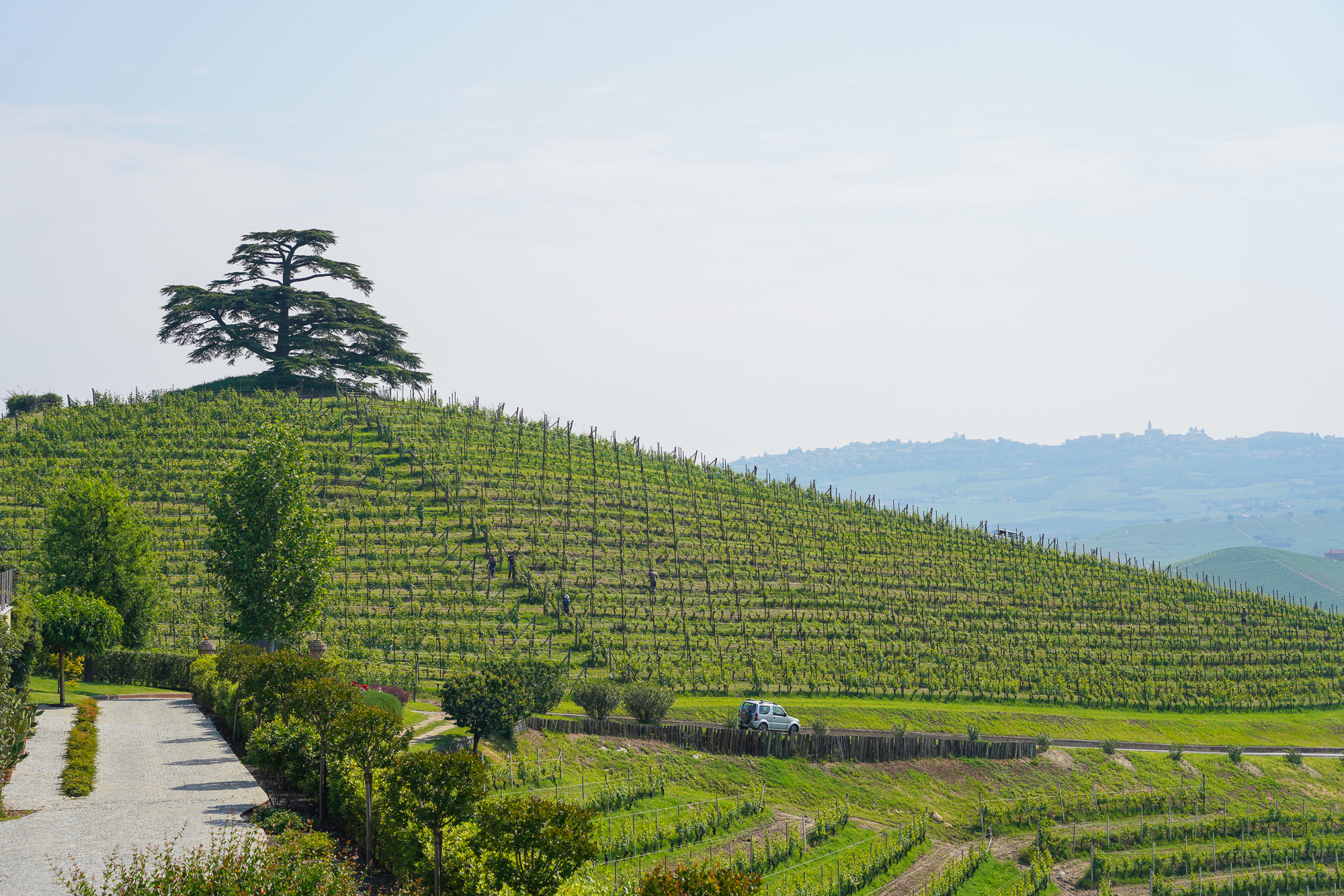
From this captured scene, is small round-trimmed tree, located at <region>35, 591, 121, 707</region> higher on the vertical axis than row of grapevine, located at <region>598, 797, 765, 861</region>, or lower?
higher

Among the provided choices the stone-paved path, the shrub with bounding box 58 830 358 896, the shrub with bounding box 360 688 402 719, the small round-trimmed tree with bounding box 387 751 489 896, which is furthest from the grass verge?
the small round-trimmed tree with bounding box 387 751 489 896

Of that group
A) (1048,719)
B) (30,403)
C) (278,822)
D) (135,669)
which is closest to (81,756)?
(278,822)

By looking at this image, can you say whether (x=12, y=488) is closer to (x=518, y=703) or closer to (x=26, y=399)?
(x=26, y=399)

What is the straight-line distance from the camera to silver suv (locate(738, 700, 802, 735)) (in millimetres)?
43656

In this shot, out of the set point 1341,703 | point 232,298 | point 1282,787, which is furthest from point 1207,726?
point 232,298

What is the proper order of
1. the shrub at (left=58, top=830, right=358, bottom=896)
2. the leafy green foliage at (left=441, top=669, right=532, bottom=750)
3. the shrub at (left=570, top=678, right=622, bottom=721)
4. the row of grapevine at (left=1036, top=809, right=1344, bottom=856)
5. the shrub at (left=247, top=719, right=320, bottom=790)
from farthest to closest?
the shrub at (left=570, top=678, right=622, bottom=721)
the row of grapevine at (left=1036, top=809, right=1344, bottom=856)
the leafy green foliage at (left=441, top=669, right=532, bottom=750)
the shrub at (left=247, top=719, right=320, bottom=790)
the shrub at (left=58, top=830, right=358, bottom=896)

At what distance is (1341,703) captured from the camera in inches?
2482

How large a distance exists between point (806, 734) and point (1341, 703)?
1532 inches

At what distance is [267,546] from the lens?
43562 mm

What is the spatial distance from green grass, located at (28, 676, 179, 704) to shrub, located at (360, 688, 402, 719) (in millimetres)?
15977

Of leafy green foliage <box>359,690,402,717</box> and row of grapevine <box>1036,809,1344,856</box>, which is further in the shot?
row of grapevine <box>1036,809,1344,856</box>

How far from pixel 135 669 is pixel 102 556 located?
5330 millimetres

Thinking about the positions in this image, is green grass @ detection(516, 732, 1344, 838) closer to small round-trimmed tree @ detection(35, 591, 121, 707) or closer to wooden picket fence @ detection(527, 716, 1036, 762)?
wooden picket fence @ detection(527, 716, 1036, 762)

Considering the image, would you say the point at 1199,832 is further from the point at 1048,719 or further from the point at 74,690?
the point at 74,690
